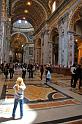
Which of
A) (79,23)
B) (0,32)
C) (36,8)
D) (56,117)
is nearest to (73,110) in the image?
(56,117)

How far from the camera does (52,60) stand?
35562mm

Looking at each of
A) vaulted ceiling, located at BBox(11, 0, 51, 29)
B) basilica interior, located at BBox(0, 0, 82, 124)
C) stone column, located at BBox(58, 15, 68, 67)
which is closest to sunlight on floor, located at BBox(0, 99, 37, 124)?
basilica interior, located at BBox(0, 0, 82, 124)

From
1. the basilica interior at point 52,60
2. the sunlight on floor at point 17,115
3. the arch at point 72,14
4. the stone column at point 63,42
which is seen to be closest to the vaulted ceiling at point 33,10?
the basilica interior at point 52,60

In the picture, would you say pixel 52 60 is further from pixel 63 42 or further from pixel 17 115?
pixel 17 115

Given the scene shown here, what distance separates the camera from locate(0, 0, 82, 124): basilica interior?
682 cm

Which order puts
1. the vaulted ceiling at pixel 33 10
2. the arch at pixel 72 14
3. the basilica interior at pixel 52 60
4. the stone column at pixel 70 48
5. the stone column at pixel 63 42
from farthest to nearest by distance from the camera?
the vaulted ceiling at pixel 33 10 < the stone column at pixel 63 42 < the stone column at pixel 70 48 < the arch at pixel 72 14 < the basilica interior at pixel 52 60

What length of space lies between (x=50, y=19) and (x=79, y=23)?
784 centimetres

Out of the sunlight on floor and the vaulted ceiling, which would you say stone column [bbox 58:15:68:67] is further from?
the sunlight on floor

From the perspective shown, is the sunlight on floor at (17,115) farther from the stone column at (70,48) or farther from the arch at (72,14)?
the stone column at (70,48)

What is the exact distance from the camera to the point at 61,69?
85.8 feet

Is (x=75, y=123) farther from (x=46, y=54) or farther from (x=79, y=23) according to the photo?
(x=46, y=54)

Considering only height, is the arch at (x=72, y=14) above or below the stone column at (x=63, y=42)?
above

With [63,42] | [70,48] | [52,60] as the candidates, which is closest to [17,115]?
[70,48]

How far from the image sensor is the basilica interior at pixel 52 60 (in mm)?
6825
